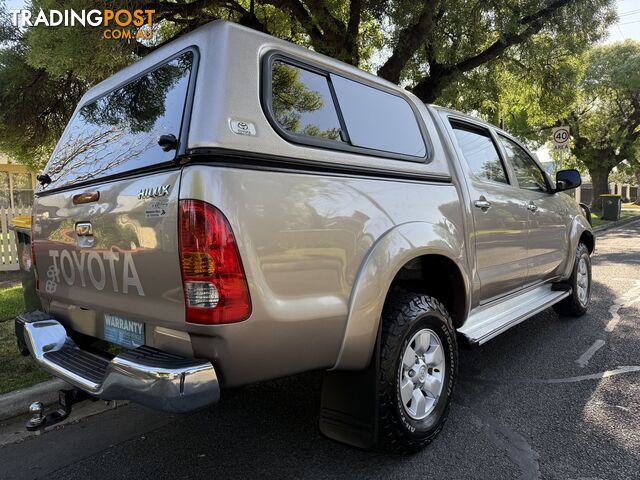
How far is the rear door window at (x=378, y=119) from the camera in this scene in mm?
2711

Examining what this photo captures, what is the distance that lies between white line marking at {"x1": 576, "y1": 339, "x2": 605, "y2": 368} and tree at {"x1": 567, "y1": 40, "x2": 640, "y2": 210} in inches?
909

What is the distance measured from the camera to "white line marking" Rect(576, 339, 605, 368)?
4141 millimetres

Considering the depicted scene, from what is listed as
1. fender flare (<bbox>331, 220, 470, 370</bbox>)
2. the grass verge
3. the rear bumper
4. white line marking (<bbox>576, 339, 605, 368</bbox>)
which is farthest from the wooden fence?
white line marking (<bbox>576, 339, 605, 368</bbox>)

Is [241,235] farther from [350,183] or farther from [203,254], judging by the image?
[350,183]

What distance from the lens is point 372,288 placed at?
8.00 feet

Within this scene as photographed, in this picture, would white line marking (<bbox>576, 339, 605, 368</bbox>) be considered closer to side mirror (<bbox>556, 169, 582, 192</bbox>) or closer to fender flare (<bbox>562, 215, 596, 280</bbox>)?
fender flare (<bbox>562, 215, 596, 280</bbox>)

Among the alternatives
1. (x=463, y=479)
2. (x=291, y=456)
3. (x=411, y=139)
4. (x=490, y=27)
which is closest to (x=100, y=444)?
(x=291, y=456)

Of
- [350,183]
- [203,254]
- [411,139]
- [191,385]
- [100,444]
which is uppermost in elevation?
[411,139]

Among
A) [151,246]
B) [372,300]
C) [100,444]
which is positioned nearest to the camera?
[151,246]

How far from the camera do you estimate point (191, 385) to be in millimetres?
1903

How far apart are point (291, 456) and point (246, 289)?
131cm

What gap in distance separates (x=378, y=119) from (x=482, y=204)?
1109mm

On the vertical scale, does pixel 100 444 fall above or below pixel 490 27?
below

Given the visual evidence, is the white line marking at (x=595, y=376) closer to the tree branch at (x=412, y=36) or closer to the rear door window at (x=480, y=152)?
the rear door window at (x=480, y=152)
